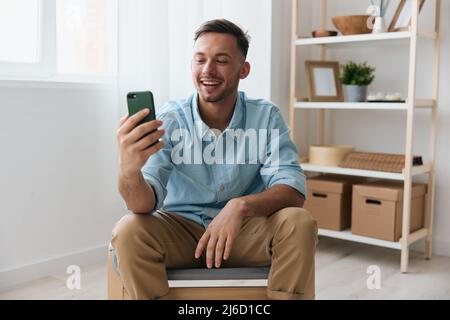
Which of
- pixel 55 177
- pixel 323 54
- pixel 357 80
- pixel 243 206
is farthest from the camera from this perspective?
pixel 323 54

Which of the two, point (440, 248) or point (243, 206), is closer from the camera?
point (243, 206)

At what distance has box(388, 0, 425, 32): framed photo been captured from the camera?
246cm

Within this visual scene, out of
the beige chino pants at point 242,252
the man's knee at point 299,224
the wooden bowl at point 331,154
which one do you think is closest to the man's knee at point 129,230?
the beige chino pants at point 242,252

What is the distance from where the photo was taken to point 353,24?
255 cm

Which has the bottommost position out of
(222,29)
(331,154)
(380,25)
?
(331,154)

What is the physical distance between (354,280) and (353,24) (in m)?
1.18

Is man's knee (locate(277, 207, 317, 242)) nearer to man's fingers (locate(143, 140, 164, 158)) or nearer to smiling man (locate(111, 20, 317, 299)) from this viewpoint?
smiling man (locate(111, 20, 317, 299))

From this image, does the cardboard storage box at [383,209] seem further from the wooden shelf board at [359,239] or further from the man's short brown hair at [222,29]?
the man's short brown hair at [222,29]

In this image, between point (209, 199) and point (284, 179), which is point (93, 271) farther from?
point (284, 179)

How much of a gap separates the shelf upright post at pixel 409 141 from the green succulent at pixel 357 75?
0.78ft

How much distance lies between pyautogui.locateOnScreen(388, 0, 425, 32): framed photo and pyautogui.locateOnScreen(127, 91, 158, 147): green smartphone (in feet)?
5.30

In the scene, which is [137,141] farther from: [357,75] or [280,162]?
[357,75]

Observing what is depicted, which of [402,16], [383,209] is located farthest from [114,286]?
[402,16]

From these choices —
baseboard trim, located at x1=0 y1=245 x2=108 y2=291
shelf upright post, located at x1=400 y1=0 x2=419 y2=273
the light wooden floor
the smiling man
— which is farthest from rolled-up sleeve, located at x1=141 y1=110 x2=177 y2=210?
shelf upright post, located at x1=400 y1=0 x2=419 y2=273
